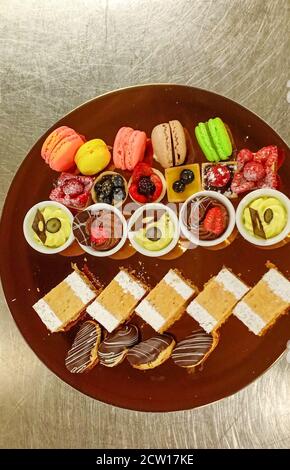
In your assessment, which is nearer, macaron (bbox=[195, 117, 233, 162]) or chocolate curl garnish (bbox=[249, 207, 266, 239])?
chocolate curl garnish (bbox=[249, 207, 266, 239])

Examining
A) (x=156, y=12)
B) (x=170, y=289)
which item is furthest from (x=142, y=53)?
(x=170, y=289)

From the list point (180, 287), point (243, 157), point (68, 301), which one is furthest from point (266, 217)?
point (68, 301)

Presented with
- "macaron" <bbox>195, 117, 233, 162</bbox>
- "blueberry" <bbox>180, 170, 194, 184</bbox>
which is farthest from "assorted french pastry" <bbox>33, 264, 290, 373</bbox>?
"macaron" <bbox>195, 117, 233, 162</bbox>

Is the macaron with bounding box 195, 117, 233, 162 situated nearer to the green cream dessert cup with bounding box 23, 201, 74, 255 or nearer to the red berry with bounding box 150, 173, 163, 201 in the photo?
the red berry with bounding box 150, 173, 163, 201

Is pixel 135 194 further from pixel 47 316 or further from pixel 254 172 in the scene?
pixel 47 316

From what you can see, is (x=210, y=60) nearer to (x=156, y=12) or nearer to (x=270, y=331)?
(x=156, y=12)
